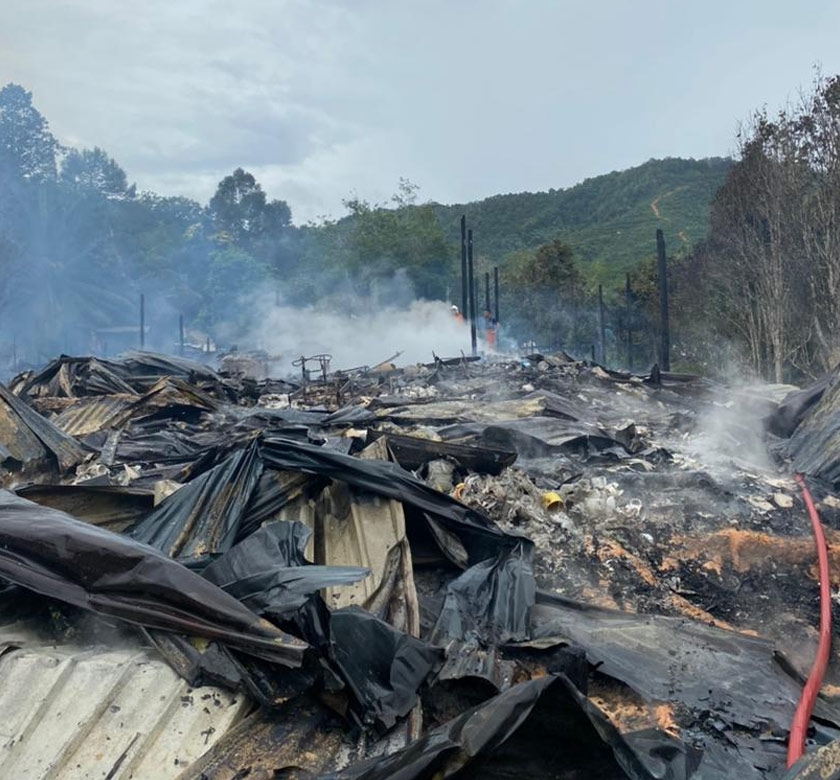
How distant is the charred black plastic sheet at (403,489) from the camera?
12.0 ft

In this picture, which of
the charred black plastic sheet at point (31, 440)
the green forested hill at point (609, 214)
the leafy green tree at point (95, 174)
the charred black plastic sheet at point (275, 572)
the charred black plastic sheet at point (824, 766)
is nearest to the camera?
the charred black plastic sheet at point (824, 766)

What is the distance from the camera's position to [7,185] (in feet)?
101

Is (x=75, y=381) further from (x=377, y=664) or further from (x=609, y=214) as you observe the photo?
(x=609, y=214)

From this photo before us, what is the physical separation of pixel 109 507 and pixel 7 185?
109 ft

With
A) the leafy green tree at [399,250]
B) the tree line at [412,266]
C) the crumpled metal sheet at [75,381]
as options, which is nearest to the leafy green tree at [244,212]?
the tree line at [412,266]

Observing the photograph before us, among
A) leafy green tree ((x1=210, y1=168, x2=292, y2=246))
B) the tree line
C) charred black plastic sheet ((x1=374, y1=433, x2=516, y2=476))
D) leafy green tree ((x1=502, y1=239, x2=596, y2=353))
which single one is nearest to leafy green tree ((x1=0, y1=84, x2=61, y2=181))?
the tree line

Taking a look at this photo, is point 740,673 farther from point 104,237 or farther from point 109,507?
point 104,237

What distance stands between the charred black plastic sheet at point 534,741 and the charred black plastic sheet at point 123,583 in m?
0.67

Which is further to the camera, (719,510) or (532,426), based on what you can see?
(532,426)

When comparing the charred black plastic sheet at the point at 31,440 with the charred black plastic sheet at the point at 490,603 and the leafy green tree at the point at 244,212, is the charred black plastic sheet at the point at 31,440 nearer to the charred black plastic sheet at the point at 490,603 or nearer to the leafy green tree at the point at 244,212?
the charred black plastic sheet at the point at 490,603

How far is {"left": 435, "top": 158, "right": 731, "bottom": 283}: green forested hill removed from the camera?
43.9 m

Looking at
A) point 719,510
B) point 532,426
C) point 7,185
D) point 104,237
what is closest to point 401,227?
point 104,237

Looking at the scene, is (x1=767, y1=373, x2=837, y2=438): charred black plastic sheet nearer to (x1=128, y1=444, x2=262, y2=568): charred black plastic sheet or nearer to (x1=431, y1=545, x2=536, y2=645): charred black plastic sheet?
(x1=431, y1=545, x2=536, y2=645): charred black plastic sheet

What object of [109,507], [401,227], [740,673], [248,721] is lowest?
[740,673]
